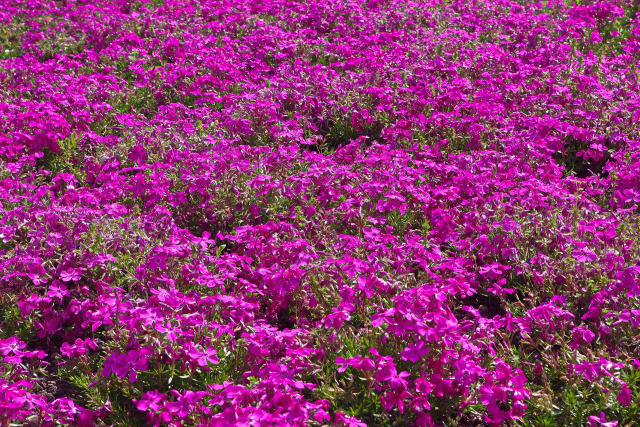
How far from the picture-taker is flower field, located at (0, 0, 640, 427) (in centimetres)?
335

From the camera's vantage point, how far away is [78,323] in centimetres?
420

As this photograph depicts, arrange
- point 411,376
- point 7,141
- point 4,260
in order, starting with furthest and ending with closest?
point 7,141, point 4,260, point 411,376

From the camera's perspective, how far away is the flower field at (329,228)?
335cm

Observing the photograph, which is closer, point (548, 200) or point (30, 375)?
point (30, 375)

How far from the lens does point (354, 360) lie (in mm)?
3182

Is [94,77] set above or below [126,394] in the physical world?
above

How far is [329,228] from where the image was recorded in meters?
4.80

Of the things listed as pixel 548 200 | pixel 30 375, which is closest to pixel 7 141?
pixel 30 375

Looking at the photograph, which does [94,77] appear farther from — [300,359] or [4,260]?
[300,359]

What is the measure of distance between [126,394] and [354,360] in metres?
1.38

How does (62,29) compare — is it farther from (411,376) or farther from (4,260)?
(411,376)

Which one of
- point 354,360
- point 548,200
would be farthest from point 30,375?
point 548,200

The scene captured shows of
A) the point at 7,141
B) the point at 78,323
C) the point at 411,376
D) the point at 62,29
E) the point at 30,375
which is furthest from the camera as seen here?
the point at 62,29

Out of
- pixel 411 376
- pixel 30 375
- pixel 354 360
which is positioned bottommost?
pixel 30 375
